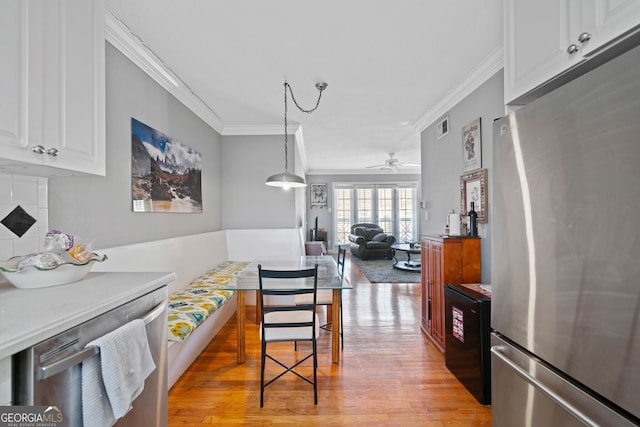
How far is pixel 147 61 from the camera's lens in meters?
2.34

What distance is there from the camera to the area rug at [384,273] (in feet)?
17.1

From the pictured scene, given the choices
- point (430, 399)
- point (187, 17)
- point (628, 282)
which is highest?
point (187, 17)

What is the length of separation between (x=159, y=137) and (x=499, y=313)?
2.88 m

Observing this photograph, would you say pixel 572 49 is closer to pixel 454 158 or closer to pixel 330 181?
pixel 454 158

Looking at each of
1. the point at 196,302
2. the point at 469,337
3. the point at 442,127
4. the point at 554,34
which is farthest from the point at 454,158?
the point at 196,302

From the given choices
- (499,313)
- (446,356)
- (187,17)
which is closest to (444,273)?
(446,356)

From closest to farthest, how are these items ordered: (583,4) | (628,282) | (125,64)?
(628,282) < (583,4) < (125,64)

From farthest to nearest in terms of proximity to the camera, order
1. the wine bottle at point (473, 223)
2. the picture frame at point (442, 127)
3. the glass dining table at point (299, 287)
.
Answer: the picture frame at point (442, 127) → the wine bottle at point (473, 223) → the glass dining table at point (299, 287)

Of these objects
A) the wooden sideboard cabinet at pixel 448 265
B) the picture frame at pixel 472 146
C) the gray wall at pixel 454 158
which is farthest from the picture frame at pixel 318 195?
the wooden sideboard cabinet at pixel 448 265

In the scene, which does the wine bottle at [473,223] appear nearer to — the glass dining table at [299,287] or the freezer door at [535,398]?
the glass dining table at [299,287]

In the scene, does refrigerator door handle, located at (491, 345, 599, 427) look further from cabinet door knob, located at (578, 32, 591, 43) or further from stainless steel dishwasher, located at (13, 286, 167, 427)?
stainless steel dishwasher, located at (13, 286, 167, 427)

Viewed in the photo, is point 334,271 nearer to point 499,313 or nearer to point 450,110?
point 499,313

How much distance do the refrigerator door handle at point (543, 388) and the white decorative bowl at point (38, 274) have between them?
190cm

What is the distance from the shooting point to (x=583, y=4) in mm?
974
